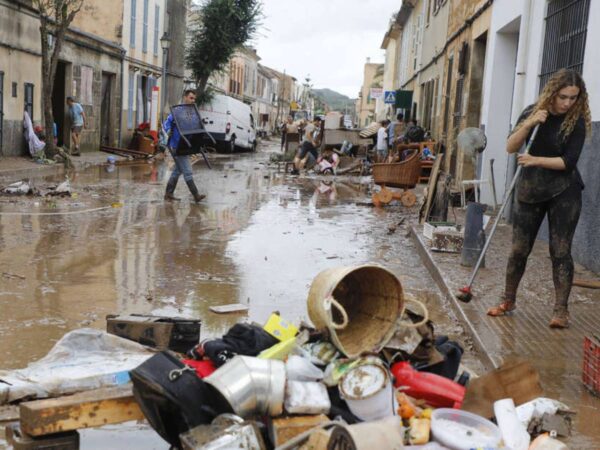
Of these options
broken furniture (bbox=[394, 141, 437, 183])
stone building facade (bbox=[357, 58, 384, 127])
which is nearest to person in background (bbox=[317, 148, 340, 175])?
broken furniture (bbox=[394, 141, 437, 183])

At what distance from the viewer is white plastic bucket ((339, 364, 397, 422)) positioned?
349cm

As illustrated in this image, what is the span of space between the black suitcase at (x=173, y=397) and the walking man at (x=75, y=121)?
2145 cm

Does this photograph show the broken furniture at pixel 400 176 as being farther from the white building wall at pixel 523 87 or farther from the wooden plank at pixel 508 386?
the wooden plank at pixel 508 386

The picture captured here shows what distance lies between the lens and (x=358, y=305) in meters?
4.47

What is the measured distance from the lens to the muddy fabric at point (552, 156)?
5.71 metres

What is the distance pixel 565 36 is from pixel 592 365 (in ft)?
22.3

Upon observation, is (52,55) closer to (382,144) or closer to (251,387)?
(382,144)

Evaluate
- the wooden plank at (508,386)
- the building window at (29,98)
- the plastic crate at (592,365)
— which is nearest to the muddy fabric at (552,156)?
the plastic crate at (592,365)

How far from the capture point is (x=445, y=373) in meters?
4.23

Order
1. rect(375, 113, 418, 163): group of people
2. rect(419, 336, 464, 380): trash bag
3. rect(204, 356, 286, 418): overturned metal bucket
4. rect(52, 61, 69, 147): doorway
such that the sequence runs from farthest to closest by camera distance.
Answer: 1. rect(52, 61, 69, 147): doorway
2. rect(375, 113, 418, 163): group of people
3. rect(419, 336, 464, 380): trash bag
4. rect(204, 356, 286, 418): overturned metal bucket

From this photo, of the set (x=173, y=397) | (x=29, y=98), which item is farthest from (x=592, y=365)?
(x=29, y=98)

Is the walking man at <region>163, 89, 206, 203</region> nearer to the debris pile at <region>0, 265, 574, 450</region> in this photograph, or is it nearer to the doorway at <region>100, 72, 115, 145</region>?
the debris pile at <region>0, 265, 574, 450</region>

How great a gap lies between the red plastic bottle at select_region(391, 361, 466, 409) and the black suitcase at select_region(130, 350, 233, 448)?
0.96 m

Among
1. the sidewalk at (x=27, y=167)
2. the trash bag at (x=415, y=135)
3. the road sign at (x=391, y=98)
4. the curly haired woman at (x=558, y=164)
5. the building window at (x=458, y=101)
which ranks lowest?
the sidewalk at (x=27, y=167)
